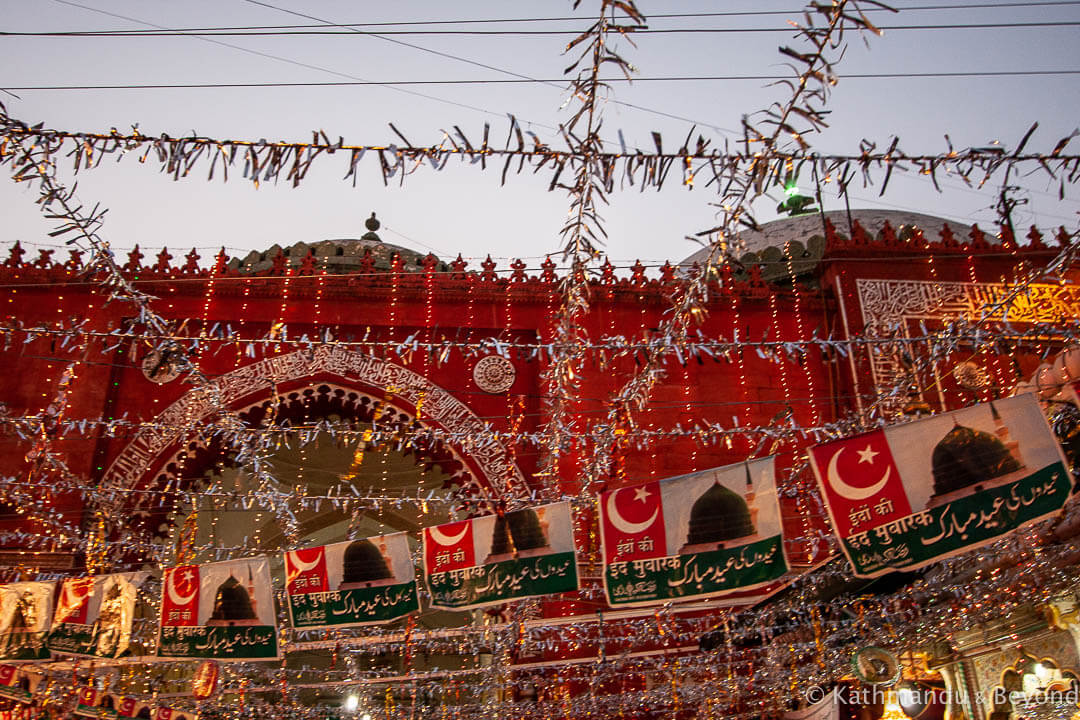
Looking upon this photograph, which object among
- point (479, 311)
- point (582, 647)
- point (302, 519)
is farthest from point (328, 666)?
point (479, 311)

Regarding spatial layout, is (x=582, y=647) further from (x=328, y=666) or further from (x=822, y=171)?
(x=822, y=171)

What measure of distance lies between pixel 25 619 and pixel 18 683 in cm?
176

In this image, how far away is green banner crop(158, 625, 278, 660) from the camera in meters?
5.81

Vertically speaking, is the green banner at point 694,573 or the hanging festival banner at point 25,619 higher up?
the hanging festival banner at point 25,619

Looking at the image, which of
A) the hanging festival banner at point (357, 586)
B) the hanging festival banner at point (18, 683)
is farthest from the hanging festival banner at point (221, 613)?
the hanging festival banner at point (18, 683)

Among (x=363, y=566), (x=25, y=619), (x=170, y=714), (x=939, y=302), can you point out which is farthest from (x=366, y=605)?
(x=939, y=302)

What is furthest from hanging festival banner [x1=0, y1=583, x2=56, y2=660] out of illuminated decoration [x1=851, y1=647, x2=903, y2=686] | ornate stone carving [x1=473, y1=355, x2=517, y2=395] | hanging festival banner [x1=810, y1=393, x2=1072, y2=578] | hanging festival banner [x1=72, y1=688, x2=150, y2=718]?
illuminated decoration [x1=851, y1=647, x2=903, y2=686]

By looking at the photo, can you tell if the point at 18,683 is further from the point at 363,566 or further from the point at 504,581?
the point at 504,581

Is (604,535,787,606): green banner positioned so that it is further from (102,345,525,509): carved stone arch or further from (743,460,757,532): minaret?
(102,345,525,509): carved stone arch

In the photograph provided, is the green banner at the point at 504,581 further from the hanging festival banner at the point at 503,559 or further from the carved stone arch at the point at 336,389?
the carved stone arch at the point at 336,389

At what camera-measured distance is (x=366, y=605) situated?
5.64 metres

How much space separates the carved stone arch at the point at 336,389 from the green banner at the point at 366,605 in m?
3.21

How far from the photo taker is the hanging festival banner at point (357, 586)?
222 inches

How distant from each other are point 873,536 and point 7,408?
8.69 m
